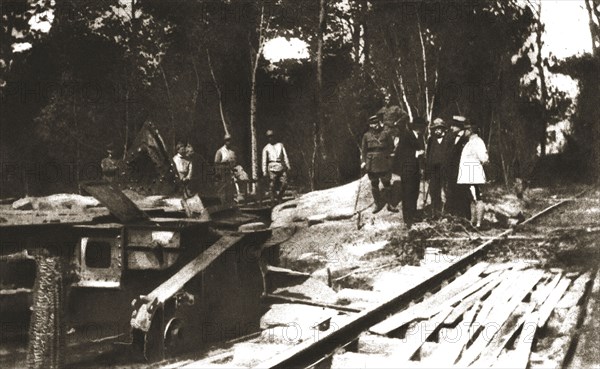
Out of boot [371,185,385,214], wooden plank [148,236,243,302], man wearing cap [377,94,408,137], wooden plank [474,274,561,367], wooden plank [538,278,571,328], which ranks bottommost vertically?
wooden plank [474,274,561,367]

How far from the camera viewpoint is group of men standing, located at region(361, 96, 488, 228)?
24.5 ft

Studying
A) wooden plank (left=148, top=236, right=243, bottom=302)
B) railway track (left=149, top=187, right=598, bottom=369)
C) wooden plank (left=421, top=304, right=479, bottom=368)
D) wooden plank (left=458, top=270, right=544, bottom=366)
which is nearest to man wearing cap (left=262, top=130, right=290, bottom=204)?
railway track (left=149, top=187, right=598, bottom=369)

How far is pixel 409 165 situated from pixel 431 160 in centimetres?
31

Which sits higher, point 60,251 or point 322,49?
point 322,49

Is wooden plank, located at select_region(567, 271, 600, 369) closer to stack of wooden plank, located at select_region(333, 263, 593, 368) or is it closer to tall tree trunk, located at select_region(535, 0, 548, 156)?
stack of wooden plank, located at select_region(333, 263, 593, 368)

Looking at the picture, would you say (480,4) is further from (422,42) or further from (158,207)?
(158,207)

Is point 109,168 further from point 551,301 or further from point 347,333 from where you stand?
point 551,301

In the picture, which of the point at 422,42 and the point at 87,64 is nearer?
the point at 87,64

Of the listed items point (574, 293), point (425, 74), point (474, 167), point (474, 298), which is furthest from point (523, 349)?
point (425, 74)

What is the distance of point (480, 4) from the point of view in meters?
7.92

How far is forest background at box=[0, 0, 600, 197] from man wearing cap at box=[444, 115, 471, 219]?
95 centimetres

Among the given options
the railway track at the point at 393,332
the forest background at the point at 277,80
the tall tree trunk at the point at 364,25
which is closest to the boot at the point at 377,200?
the forest background at the point at 277,80

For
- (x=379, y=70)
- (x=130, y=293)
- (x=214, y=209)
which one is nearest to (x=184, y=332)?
(x=130, y=293)

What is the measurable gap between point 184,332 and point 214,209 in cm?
98
